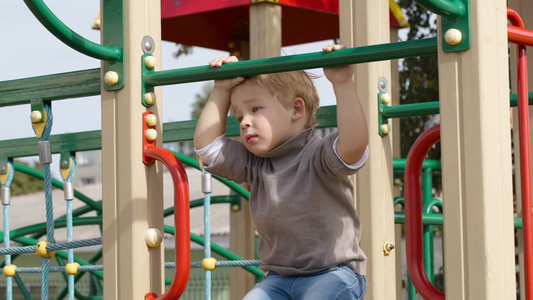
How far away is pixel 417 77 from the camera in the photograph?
7781mm

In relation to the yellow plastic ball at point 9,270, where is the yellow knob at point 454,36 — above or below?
above

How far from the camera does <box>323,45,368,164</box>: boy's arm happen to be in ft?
6.98

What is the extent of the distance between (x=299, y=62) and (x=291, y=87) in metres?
0.23

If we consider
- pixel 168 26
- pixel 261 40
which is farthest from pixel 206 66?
pixel 168 26

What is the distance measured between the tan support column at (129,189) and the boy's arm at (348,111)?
63 centimetres

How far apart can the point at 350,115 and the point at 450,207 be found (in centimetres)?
36

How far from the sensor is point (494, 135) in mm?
1888

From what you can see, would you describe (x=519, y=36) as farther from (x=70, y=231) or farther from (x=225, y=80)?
(x=70, y=231)

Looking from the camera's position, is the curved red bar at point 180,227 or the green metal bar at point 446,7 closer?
the green metal bar at point 446,7

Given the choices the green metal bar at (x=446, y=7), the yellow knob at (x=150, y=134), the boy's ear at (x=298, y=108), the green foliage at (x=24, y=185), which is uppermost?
the green metal bar at (x=446, y=7)

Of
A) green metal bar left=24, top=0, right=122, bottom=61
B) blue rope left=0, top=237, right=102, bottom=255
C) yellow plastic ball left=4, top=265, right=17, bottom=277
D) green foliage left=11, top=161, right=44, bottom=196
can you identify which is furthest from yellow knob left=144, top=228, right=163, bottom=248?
green foliage left=11, top=161, right=44, bottom=196

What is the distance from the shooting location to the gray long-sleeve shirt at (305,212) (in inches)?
91.1

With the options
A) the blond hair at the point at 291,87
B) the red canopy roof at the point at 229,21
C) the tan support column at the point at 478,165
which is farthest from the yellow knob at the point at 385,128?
the red canopy roof at the point at 229,21

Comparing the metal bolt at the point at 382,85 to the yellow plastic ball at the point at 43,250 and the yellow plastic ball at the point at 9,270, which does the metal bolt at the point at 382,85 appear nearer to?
the yellow plastic ball at the point at 43,250
